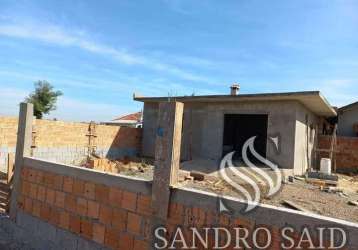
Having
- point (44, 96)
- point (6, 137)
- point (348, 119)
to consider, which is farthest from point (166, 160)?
point (44, 96)

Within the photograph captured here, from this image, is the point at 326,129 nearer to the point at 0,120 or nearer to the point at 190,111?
the point at 190,111

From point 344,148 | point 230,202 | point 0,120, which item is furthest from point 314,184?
point 0,120

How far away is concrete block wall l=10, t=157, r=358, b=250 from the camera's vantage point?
3.08 meters

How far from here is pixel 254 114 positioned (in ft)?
49.1

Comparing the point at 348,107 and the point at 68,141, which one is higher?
the point at 348,107

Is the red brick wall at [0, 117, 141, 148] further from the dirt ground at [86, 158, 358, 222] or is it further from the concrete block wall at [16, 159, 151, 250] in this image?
the concrete block wall at [16, 159, 151, 250]

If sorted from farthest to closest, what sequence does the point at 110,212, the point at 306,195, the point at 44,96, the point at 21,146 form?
the point at 44,96, the point at 306,195, the point at 21,146, the point at 110,212

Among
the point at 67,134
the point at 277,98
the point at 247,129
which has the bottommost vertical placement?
the point at 67,134

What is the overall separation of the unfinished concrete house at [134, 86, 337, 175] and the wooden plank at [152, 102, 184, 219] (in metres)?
9.80

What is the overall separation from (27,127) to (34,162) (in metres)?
0.72

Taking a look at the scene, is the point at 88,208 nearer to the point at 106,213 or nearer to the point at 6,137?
the point at 106,213

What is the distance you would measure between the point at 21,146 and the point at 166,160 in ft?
11.5

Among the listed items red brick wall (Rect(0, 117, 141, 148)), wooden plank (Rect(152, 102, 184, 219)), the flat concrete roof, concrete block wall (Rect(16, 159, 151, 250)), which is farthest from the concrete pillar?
Answer: the flat concrete roof

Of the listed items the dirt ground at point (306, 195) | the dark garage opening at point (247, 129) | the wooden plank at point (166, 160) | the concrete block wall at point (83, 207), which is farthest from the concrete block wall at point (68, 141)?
the wooden plank at point (166, 160)
